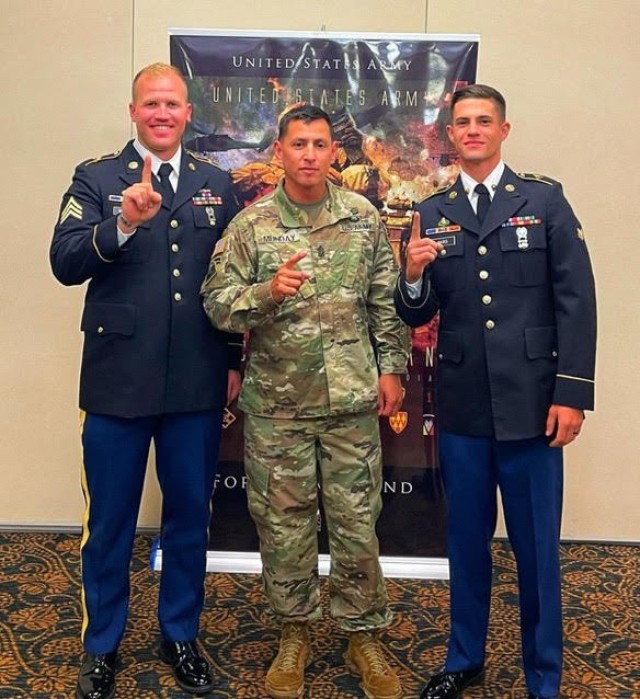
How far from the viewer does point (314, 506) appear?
245cm

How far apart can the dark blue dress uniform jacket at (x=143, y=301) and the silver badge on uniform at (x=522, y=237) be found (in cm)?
92

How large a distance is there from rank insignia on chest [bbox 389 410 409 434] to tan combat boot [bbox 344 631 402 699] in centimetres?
97

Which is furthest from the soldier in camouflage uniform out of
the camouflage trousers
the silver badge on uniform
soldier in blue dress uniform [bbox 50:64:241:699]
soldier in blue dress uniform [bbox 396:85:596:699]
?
the silver badge on uniform

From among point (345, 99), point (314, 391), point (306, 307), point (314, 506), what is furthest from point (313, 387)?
point (345, 99)

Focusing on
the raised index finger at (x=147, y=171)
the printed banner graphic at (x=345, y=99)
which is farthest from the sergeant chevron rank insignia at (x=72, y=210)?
the printed banner graphic at (x=345, y=99)

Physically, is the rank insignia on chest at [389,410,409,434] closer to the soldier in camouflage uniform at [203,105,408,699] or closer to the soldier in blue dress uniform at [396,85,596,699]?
the soldier in camouflage uniform at [203,105,408,699]

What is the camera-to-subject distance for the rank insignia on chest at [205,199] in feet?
7.90

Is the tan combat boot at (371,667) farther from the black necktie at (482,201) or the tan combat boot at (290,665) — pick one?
the black necktie at (482,201)

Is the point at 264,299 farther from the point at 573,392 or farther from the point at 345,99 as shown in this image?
the point at 345,99

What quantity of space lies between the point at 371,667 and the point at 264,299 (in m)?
1.16

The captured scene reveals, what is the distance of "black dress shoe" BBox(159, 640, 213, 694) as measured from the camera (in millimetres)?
2357

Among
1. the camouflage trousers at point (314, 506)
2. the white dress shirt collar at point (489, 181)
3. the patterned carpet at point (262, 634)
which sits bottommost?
the patterned carpet at point (262, 634)

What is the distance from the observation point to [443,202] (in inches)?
90.8

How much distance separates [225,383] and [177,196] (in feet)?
1.94
